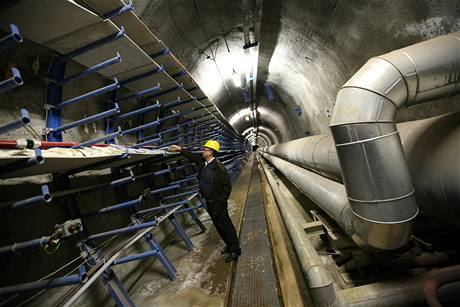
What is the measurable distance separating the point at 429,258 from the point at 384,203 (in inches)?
36.9

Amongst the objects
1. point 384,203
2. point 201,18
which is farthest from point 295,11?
point 384,203

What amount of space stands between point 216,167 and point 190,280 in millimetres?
1303

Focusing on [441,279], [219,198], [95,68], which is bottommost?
[441,279]

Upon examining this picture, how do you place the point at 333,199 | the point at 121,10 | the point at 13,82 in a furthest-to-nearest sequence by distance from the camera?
the point at 333,199, the point at 121,10, the point at 13,82

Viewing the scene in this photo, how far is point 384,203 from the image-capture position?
1.54m

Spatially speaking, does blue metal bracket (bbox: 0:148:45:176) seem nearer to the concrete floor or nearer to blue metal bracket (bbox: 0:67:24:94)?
blue metal bracket (bbox: 0:67:24:94)

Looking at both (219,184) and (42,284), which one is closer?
(42,284)

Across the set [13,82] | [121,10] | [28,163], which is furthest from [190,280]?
[121,10]

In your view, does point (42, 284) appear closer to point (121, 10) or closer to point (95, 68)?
point (95, 68)

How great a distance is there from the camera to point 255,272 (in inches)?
105

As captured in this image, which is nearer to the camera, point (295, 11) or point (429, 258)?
point (429, 258)

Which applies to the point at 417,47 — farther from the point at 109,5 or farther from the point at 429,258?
the point at 109,5

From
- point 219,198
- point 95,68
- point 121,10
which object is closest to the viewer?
point 95,68

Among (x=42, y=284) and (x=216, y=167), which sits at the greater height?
(x=216, y=167)
